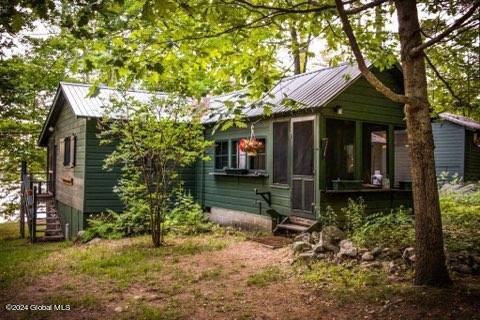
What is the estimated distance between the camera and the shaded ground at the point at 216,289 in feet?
14.9

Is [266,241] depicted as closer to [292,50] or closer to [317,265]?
[317,265]

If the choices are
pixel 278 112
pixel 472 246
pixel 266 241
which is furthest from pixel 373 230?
pixel 278 112

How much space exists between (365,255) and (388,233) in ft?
5.75

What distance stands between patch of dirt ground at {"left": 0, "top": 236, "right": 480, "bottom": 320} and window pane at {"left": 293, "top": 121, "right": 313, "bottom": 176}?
2943mm

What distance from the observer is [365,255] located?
6492 millimetres

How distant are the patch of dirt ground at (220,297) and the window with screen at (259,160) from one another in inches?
166

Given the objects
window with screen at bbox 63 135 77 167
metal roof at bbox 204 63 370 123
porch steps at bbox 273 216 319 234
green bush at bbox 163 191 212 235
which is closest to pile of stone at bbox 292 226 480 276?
porch steps at bbox 273 216 319 234

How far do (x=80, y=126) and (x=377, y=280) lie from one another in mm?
10922

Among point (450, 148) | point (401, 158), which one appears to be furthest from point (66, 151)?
point (450, 148)

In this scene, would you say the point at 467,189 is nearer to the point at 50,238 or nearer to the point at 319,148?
the point at 319,148

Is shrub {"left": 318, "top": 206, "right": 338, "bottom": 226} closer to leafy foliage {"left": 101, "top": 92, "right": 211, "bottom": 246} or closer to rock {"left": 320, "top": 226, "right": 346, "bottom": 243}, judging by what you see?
rock {"left": 320, "top": 226, "right": 346, "bottom": 243}

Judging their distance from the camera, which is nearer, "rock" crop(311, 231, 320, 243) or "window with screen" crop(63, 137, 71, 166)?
"rock" crop(311, 231, 320, 243)

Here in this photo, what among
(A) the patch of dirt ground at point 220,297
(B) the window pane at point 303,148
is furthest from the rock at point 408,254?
(B) the window pane at point 303,148

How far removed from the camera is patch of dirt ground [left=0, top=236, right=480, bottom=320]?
4.42 metres
